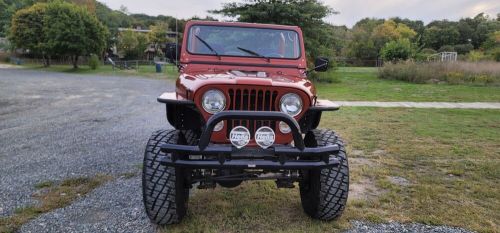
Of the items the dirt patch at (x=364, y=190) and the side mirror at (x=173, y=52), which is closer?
the dirt patch at (x=364, y=190)

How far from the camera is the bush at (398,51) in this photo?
96.4ft


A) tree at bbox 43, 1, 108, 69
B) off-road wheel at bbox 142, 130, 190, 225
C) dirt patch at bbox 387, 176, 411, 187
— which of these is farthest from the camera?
tree at bbox 43, 1, 108, 69

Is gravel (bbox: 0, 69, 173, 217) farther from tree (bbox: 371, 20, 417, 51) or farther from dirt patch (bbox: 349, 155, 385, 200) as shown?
tree (bbox: 371, 20, 417, 51)

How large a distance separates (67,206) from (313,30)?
1626 centimetres

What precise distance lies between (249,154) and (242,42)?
1.91 m

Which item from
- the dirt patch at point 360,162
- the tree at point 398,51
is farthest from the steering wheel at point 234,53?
the tree at point 398,51

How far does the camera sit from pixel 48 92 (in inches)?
623

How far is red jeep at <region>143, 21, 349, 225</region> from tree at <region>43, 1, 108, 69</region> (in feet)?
104

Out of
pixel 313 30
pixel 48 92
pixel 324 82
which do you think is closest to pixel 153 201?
pixel 48 92

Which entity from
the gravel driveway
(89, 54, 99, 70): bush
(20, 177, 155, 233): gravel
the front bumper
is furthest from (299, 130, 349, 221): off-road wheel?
(89, 54, 99, 70): bush

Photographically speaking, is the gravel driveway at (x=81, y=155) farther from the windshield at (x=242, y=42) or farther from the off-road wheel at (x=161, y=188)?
the windshield at (x=242, y=42)

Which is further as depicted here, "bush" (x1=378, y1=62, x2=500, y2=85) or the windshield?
"bush" (x1=378, y1=62, x2=500, y2=85)

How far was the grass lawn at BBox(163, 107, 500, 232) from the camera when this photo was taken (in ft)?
12.4

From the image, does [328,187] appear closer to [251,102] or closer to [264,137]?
[264,137]
